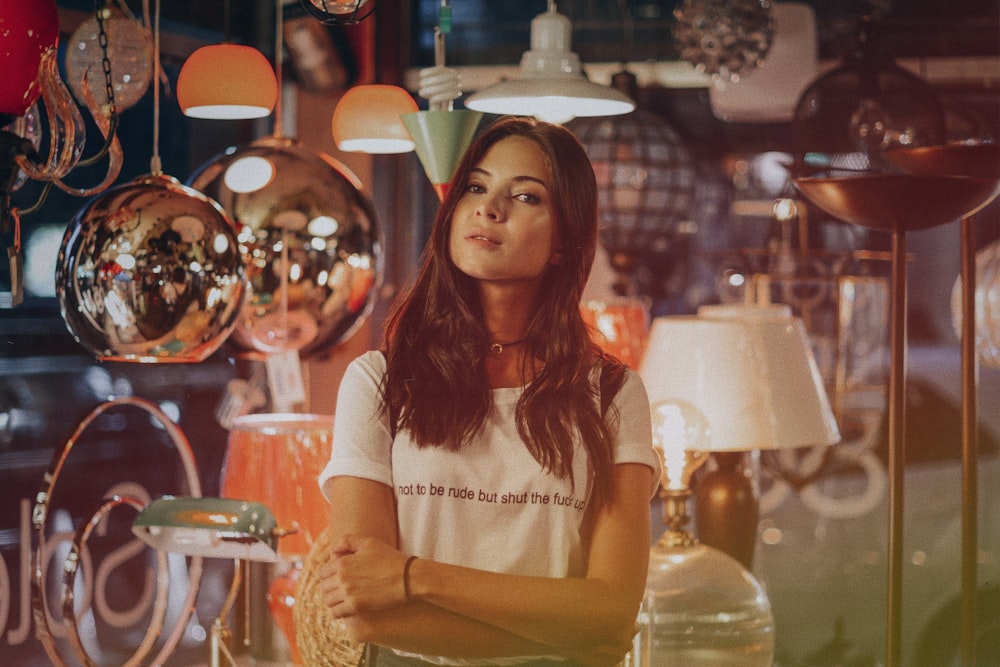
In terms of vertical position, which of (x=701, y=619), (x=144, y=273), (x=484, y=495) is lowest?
(x=701, y=619)

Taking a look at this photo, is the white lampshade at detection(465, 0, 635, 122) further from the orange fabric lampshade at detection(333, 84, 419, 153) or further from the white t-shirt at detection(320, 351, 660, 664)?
the white t-shirt at detection(320, 351, 660, 664)

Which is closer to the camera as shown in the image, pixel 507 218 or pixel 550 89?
A: pixel 507 218

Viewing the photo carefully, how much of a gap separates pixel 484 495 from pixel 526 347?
221mm

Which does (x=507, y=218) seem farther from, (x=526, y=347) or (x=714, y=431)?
(x=714, y=431)

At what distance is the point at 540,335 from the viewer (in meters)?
1.65

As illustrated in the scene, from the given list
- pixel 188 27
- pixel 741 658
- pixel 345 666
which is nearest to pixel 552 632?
pixel 345 666

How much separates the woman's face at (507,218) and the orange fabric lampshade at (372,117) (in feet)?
3.16

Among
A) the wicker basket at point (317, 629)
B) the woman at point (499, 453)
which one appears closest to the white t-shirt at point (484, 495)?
the woman at point (499, 453)

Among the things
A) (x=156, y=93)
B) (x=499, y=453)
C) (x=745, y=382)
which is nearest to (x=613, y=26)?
(x=745, y=382)

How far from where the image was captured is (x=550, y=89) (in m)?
2.15

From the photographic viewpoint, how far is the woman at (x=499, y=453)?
1509 millimetres

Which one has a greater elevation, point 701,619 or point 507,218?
point 507,218

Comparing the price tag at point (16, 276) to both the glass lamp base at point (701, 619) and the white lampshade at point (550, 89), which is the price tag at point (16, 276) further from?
the glass lamp base at point (701, 619)

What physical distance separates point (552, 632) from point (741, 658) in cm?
103
